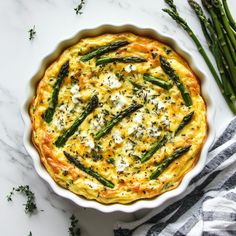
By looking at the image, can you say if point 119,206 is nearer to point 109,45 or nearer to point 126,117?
point 126,117

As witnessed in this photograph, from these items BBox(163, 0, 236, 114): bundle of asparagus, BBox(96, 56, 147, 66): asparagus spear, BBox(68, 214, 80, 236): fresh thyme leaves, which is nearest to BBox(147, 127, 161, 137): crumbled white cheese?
BBox(96, 56, 147, 66): asparagus spear

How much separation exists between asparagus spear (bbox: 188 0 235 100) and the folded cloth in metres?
0.25

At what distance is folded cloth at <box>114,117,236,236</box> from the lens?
4520 millimetres

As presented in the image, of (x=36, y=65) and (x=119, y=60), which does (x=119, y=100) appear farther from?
(x=36, y=65)

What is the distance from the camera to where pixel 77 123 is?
4410 millimetres

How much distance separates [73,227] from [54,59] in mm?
1304

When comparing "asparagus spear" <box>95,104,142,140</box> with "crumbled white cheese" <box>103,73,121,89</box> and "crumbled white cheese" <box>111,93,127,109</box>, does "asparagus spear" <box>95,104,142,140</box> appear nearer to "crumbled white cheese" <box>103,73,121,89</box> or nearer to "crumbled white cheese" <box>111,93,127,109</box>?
"crumbled white cheese" <box>111,93,127,109</box>

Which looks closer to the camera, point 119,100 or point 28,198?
point 119,100

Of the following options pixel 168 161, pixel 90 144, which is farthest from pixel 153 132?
pixel 90 144

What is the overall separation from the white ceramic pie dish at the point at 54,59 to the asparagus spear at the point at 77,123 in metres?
0.20

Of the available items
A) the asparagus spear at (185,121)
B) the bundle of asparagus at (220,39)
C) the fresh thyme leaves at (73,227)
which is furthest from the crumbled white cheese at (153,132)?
the fresh thyme leaves at (73,227)

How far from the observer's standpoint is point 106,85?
14.6 feet

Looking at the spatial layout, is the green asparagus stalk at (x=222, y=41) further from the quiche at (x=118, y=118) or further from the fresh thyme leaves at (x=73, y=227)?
the fresh thyme leaves at (x=73, y=227)

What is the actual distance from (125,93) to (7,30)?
118cm
